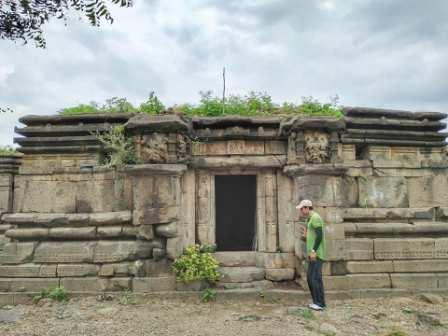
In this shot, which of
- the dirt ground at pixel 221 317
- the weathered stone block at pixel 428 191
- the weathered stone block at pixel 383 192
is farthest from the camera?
the weathered stone block at pixel 428 191

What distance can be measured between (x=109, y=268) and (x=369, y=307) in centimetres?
426

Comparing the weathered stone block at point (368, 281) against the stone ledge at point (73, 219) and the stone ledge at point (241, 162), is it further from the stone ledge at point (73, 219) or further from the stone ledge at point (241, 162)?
the stone ledge at point (73, 219)

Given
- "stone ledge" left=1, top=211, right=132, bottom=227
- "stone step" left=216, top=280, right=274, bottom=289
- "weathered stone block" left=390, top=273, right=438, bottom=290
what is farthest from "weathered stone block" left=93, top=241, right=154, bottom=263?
"weathered stone block" left=390, top=273, right=438, bottom=290

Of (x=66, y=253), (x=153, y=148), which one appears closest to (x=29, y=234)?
(x=66, y=253)

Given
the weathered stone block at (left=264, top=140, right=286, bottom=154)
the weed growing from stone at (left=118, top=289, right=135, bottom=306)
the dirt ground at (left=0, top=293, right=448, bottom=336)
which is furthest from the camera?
the weathered stone block at (left=264, top=140, right=286, bottom=154)

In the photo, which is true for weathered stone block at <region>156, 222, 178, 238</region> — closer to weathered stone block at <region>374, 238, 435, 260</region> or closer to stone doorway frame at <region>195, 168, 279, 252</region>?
stone doorway frame at <region>195, 168, 279, 252</region>

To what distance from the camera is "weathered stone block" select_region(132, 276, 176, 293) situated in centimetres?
532

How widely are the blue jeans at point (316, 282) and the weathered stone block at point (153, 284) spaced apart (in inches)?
87.8

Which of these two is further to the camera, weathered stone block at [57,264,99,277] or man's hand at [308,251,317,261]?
weathered stone block at [57,264,99,277]

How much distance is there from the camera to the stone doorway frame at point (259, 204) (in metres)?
5.98

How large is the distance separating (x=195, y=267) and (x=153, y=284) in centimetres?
75

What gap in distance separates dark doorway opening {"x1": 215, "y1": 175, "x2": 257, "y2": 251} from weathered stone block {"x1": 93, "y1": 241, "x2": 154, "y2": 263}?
379 centimetres

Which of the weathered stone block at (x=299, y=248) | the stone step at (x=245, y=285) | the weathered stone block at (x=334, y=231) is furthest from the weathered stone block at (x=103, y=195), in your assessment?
the weathered stone block at (x=334, y=231)

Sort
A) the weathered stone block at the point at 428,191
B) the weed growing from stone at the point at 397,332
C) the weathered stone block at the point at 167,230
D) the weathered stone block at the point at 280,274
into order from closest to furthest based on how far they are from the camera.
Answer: the weed growing from stone at the point at 397,332 → the weathered stone block at the point at 167,230 → the weathered stone block at the point at 280,274 → the weathered stone block at the point at 428,191
